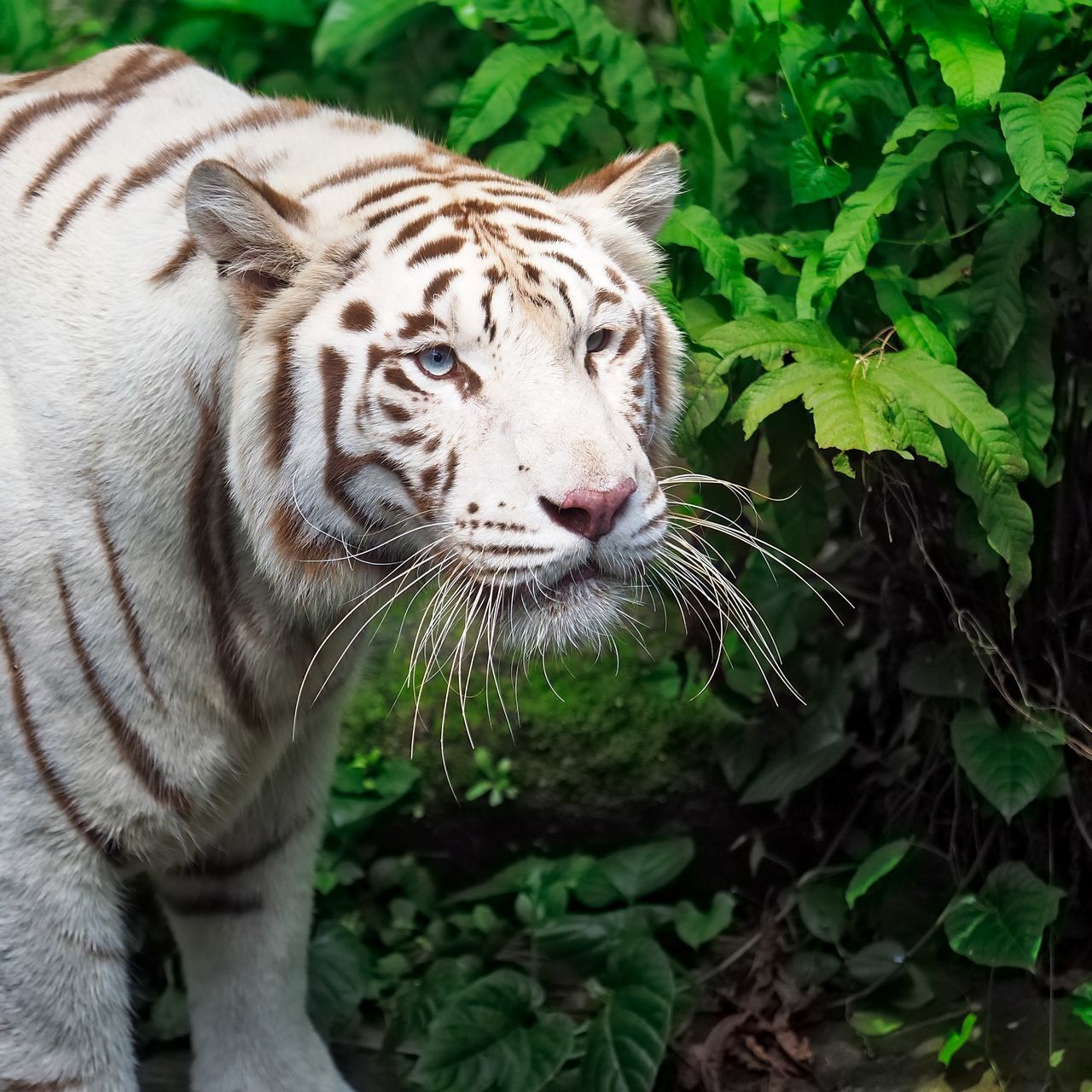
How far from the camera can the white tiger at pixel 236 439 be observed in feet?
5.73

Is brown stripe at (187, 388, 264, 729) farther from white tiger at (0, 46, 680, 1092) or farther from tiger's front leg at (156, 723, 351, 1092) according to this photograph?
tiger's front leg at (156, 723, 351, 1092)

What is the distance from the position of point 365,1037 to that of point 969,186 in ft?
6.43

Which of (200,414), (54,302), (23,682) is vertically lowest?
(23,682)

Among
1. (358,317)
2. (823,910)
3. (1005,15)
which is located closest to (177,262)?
(358,317)

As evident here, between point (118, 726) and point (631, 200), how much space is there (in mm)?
1035

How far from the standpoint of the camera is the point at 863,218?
2125mm

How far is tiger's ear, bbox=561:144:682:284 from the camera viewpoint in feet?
6.79

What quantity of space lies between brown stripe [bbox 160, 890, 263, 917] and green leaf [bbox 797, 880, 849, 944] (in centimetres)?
108

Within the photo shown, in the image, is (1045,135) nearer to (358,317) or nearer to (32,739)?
(358,317)

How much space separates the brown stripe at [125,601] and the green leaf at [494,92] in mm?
957

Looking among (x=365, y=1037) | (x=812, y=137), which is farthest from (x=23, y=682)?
(x=812, y=137)

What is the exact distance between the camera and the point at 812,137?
2285mm

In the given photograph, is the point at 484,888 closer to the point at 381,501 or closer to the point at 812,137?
the point at 381,501

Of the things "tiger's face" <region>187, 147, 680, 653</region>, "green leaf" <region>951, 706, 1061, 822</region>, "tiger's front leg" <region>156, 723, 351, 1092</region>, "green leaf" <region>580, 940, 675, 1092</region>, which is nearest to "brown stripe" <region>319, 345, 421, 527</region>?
"tiger's face" <region>187, 147, 680, 653</region>
